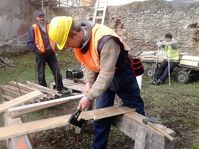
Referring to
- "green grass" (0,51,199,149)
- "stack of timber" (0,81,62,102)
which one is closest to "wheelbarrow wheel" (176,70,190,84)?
"green grass" (0,51,199,149)

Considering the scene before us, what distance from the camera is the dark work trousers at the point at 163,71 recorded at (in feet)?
26.8

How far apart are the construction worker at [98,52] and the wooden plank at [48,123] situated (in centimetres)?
11

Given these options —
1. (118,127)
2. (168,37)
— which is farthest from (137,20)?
(118,127)

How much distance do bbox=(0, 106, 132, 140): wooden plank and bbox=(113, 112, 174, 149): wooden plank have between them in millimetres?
104

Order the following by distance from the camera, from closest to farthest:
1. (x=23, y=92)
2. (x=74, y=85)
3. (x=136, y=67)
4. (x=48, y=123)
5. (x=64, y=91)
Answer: (x=48, y=123), (x=136, y=67), (x=23, y=92), (x=64, y=91), (x=74, y=85)

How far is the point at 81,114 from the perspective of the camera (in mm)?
2959

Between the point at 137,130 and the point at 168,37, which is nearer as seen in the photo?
the point at 137,130

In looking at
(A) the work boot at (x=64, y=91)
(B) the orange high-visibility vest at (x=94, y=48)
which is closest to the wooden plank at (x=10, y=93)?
(A) the work boot at (x=64, y=91)

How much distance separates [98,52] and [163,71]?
583 centimetres

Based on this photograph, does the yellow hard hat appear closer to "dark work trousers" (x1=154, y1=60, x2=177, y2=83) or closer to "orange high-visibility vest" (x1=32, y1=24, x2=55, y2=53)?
"orange high-visibility vest" (x1=32, y1=24, x2=55, y2=53)

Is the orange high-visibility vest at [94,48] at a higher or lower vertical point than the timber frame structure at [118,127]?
higher

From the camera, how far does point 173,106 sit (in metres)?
5.76

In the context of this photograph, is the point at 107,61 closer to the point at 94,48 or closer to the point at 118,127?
the point at 94,48

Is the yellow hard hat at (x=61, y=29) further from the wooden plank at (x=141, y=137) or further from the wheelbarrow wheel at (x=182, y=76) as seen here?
the wheelbarrow wheel at (x=182, y=76)
